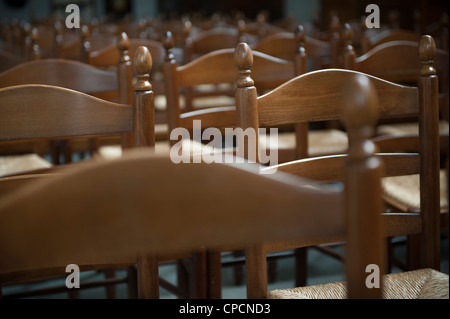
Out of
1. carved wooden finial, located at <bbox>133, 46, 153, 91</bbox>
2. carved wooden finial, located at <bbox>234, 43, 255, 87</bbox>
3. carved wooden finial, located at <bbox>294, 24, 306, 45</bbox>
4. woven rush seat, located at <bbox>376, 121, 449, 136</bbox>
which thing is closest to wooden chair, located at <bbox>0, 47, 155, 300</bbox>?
carved wooden finial, located at <bbox>133, 46, 153, 91</bbox>

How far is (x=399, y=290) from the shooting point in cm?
102

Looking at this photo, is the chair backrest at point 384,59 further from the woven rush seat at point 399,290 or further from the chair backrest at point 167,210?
the chair backrest at point 167,210

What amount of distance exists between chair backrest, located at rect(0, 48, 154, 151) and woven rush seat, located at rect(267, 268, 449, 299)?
0.37 meters

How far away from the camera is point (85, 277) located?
2328mm

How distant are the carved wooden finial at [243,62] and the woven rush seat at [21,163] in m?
1.11

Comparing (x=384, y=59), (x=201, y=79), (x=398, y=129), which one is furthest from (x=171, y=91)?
(x=398, y=129)

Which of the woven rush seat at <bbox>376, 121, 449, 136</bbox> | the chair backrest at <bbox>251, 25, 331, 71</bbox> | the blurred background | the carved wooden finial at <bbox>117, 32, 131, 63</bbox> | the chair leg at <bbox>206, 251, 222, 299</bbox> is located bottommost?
the chair leg at <bbox>206, 251, 222, 299</bbox>

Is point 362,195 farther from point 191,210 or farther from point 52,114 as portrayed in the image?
point 52,114

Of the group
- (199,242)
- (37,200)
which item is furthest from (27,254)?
(199,242)

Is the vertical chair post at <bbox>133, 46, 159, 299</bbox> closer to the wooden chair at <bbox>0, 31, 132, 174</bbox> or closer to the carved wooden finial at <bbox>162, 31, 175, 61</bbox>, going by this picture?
the wooden chair at <bbox>0, 31, 132, 174</bbox>

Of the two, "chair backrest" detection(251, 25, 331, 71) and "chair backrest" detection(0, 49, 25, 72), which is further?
"chair backrest" detection(251, 25, 331, 71)

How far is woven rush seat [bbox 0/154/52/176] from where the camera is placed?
6.42 ft

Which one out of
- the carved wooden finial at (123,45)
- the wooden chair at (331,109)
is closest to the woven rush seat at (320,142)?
the carved wooden finial at (123,45)
